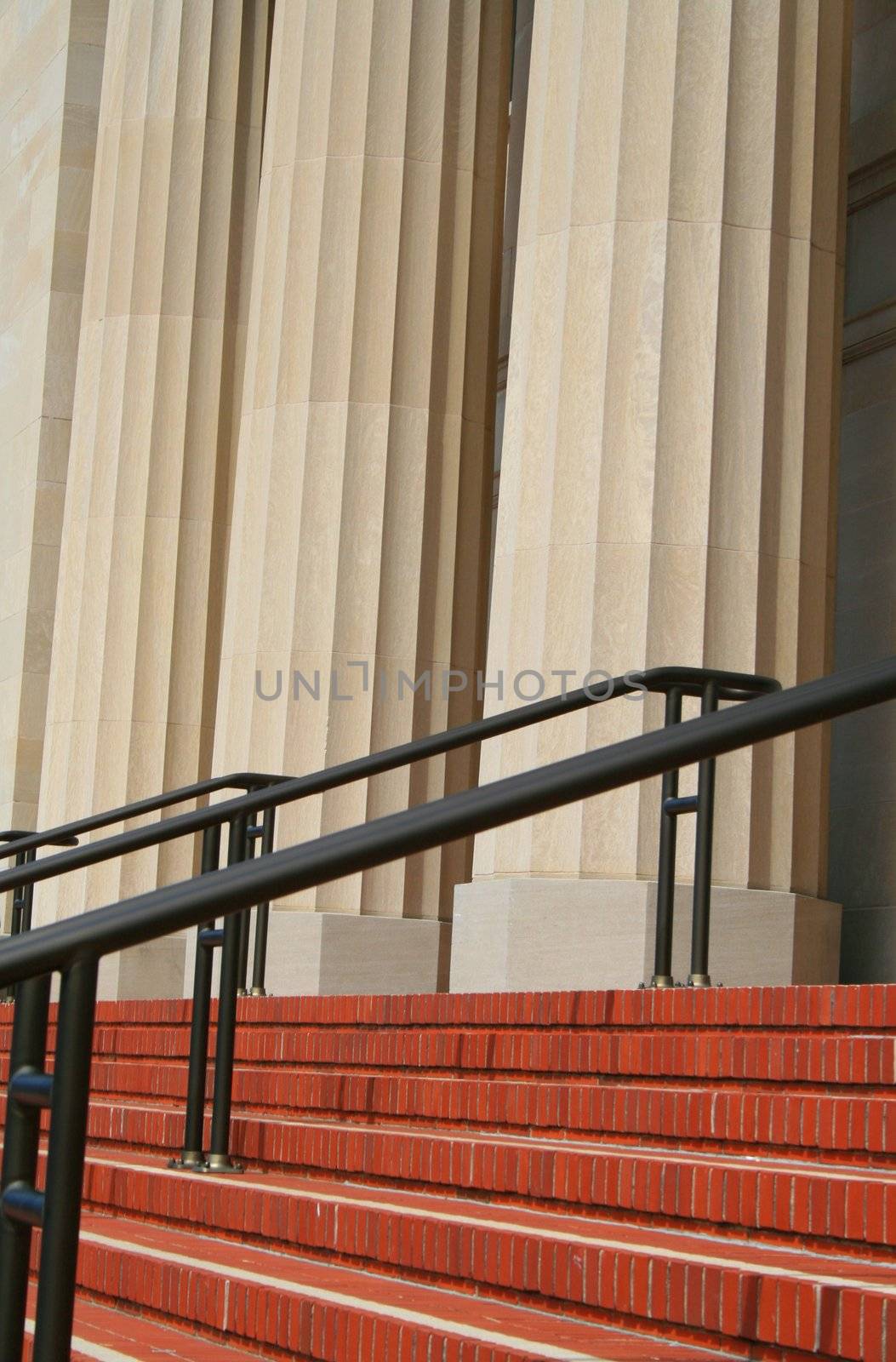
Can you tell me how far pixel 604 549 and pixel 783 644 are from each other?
108cm

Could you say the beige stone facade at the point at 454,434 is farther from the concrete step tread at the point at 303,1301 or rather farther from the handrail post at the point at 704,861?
the concrete step tread at the point at 303,1301

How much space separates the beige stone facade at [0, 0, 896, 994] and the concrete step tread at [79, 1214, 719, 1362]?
359 cm

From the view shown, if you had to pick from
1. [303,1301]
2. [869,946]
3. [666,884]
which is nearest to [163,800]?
[666,884]

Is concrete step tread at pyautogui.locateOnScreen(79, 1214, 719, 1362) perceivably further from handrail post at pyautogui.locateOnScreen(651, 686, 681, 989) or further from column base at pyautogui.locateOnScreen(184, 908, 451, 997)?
column base at pyautogui.locateOnScreen(184, 908, 451, 997)

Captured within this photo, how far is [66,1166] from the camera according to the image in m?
2.99

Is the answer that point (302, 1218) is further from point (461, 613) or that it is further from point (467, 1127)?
point (461, 613)

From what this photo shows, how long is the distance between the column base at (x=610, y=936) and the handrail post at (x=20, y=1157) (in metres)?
6.14

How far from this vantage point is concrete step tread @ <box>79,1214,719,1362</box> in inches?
176

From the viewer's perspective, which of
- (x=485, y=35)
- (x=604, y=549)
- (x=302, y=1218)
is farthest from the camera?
(x=485, y=35)

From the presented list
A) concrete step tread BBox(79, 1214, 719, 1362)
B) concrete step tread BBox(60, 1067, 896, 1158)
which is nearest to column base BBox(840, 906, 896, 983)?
concrete step tread BBox(60, 1067, 896, 1158)

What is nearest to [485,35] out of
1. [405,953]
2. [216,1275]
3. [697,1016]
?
[405,953]

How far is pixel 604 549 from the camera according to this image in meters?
9.83

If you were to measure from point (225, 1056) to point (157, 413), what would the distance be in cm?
1053

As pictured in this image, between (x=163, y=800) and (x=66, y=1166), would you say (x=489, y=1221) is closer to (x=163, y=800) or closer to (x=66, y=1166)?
(x=66, y=1166)
